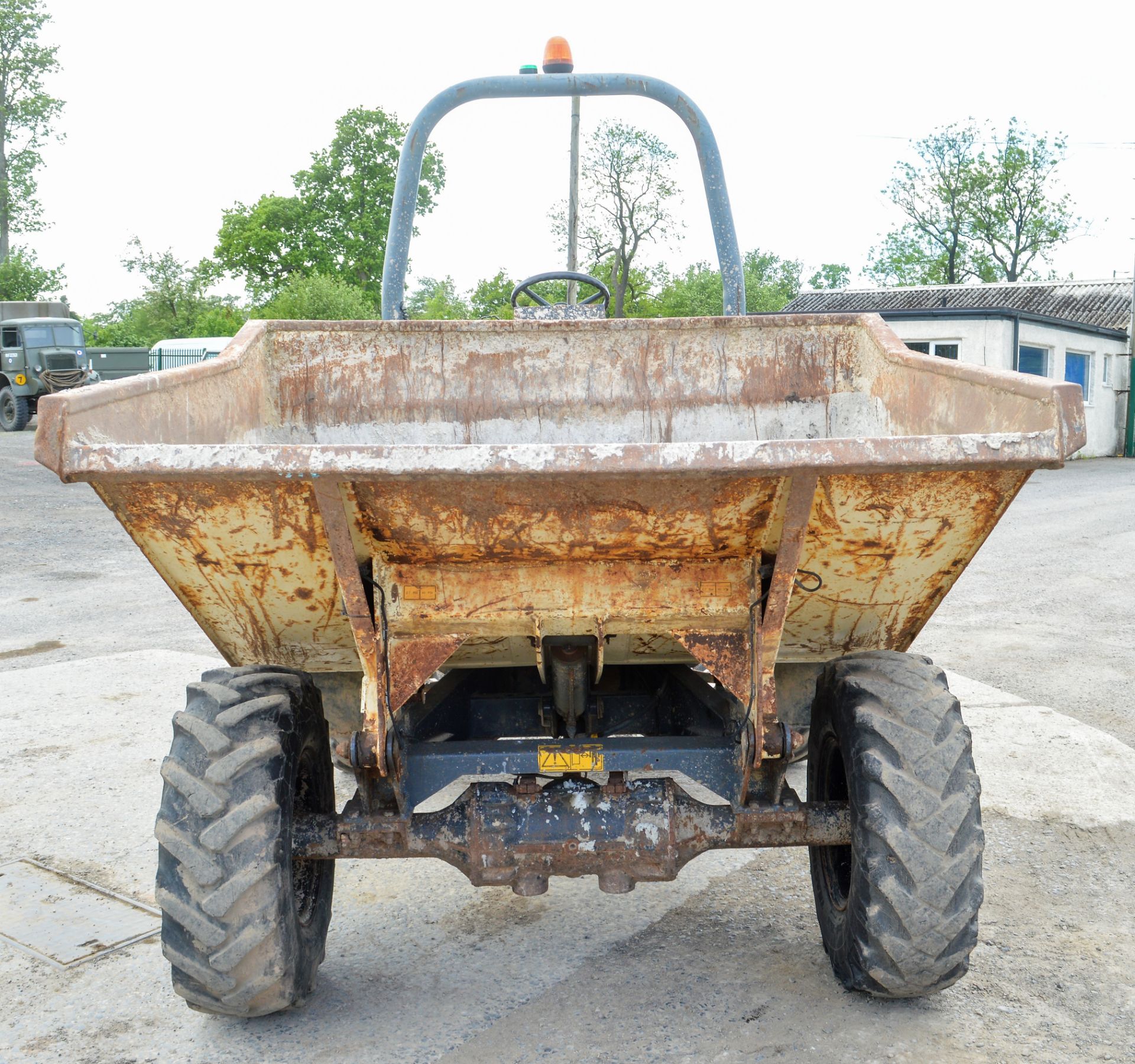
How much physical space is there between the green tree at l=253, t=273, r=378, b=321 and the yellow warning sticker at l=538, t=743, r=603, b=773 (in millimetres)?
32324

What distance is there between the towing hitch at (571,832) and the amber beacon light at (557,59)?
3.12 m

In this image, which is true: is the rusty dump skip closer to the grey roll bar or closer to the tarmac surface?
the tarmac surface

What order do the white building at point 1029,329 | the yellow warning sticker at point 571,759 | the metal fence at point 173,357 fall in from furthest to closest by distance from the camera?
1. the metal fence at point 173,357
2. the white building at point 1029,329
3. the yellow warning sticker at point 571,759

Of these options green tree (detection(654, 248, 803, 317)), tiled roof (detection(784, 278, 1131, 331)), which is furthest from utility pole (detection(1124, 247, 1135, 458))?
green tree (detection(654, 248, 803, 317))

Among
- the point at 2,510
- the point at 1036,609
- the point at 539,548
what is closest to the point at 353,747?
the point at 539,548

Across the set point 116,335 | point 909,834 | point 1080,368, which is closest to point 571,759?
point 909,834

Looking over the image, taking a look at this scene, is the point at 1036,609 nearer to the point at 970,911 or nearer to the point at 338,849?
the point at 970,911

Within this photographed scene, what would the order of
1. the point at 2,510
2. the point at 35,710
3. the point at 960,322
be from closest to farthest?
the point at 35,710, the point at 2,510, the point at 960,322

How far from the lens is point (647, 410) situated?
4.43 metres

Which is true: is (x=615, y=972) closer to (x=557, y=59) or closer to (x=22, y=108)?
(x=557, y=59)

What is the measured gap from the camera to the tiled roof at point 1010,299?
34406 mm

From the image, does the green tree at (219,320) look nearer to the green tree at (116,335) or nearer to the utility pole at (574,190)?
the green tree at (116,335)

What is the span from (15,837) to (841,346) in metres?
3.45

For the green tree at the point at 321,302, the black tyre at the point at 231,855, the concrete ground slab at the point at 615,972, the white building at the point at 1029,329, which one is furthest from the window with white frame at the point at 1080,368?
the black tyre at the point at 231,855
